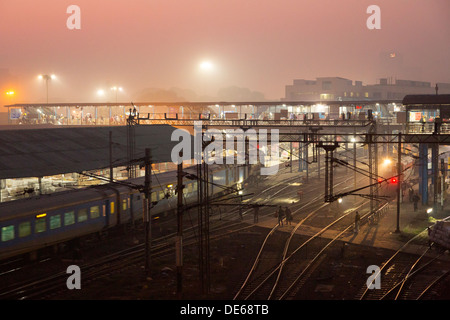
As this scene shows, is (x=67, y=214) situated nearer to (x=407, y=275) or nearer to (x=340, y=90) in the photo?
(x=407, y=275)

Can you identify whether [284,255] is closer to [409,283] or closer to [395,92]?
[409,283]

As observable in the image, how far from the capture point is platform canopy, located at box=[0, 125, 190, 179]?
27.9m

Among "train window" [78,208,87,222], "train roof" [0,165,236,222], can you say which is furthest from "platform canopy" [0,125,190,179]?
"train window" [78,208,87,222]

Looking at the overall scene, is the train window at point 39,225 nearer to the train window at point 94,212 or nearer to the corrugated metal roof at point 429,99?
the train window at point 94,212

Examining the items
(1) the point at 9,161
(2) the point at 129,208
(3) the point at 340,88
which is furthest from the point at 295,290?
(3) the point at 340,88

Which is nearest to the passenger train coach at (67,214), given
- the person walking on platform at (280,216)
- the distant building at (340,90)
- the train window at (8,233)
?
the train window at (8,233)

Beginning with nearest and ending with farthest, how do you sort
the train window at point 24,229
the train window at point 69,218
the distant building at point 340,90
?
1. the train window at point 24,229
2. the train window at point 69,218
3. the distant building at point 340,90

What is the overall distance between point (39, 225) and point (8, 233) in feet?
5.17

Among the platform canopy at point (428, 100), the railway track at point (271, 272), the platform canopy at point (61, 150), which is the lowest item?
the railway track at point (271, 272)

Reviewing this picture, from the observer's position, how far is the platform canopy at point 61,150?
27875 mm

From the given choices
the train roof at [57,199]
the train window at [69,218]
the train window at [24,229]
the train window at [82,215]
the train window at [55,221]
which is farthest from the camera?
the train window at [82,215]

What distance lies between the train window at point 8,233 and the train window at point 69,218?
9.62 ft

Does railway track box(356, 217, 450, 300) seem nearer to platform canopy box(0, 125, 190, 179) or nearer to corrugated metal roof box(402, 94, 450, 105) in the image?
corrugated metal roof box(402, 94, 450, 105)
